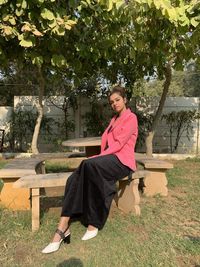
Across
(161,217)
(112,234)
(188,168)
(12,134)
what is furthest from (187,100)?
(112,234)

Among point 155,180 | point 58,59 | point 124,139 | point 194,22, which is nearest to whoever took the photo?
point 194,22

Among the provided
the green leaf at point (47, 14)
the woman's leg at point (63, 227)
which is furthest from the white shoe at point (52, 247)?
the green leaf at point (47, 14)

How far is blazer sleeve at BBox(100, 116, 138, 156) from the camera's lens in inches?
183

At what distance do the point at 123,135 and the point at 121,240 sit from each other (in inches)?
45.8

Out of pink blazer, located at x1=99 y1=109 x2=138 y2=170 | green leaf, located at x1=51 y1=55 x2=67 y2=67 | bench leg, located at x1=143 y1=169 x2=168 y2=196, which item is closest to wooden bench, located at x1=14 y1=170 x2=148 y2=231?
pink blazer, located at x1=99 y1=109 x2=138 y2=170

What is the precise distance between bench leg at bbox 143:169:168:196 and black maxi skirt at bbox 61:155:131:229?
5.57 ft

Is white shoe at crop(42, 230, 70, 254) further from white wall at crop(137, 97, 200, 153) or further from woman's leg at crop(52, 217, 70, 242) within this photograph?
white wall at crop(137, 97, 200, 153)

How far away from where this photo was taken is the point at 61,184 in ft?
14.9

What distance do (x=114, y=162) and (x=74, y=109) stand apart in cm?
746

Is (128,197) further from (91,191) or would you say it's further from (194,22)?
(194,22)

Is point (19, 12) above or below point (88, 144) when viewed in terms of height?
above

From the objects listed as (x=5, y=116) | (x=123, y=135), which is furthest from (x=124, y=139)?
(x=5, y=116)

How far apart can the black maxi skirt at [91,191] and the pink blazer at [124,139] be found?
17cm

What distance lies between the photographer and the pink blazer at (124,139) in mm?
4654
